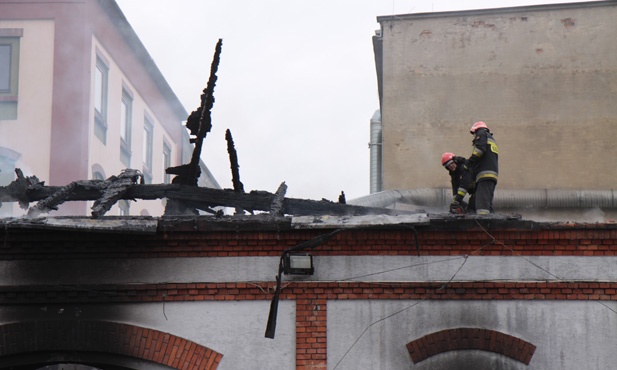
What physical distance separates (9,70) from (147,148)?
23.6 feet

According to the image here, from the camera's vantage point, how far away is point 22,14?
→ 25.0 metres

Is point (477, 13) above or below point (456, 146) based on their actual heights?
above

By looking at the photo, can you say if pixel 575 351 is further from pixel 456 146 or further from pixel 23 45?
pixel 23 45

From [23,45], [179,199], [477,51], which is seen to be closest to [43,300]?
[179,199]

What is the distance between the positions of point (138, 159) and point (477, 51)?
40.7ft

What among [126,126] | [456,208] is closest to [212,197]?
[456,208]

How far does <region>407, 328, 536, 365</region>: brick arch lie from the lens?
10398 mm

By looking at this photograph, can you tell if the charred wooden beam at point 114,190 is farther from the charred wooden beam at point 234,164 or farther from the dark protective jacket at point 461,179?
the dark protective jacket at point 461,179

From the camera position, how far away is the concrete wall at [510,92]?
2203 centimetres

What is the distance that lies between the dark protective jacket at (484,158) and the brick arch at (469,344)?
7.38ft

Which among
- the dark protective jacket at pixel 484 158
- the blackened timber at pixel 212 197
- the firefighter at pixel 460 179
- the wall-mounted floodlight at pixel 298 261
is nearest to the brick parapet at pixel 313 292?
the wall-mounted floodlight at pixel 298 261

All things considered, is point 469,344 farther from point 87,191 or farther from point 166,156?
point 166,156

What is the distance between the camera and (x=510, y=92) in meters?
22.3

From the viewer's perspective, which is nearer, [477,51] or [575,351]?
[575,351]
